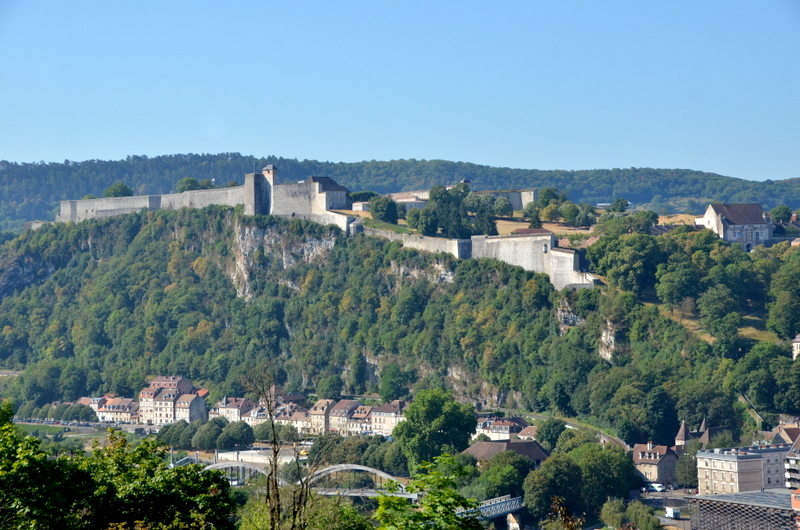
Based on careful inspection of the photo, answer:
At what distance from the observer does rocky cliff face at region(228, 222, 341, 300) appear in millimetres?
79562

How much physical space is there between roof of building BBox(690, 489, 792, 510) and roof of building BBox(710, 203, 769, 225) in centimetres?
2750

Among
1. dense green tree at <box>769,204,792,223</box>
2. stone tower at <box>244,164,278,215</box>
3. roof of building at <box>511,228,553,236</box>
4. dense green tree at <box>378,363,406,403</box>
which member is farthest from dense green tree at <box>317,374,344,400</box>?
dense green tree at <box>769,204,792,223</box>

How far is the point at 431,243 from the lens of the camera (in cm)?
7388

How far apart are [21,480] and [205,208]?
65.1m

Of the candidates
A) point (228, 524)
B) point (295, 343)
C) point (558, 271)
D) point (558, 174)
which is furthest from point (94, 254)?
point (558, 174)

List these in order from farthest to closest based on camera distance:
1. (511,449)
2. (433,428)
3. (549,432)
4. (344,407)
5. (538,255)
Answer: (344,407), (538,255), (433,428), (549,432), (511,449)

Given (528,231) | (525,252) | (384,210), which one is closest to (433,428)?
(525,252)

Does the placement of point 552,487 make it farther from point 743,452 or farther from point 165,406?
point 165,406

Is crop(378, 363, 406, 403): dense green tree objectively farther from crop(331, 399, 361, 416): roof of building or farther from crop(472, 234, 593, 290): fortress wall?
crop(472, 234, 593, 290): fortress wall

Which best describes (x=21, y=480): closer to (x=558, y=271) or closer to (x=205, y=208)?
(x=558, y=271)

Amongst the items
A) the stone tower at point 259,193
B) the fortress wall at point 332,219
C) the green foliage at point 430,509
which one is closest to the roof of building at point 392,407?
the fortress wall at point 332,219

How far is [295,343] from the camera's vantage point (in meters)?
77.8

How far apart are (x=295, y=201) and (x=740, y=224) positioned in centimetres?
2537

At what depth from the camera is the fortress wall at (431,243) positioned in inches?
2844
